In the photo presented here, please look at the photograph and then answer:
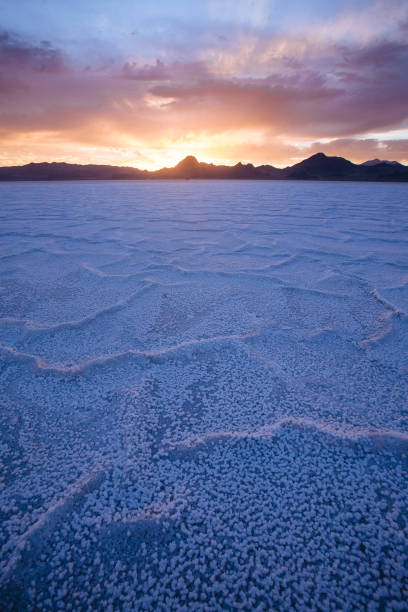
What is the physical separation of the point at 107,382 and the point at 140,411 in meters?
0.20

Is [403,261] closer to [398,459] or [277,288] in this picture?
[277,288]

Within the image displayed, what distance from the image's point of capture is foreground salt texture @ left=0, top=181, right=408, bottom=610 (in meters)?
0.55

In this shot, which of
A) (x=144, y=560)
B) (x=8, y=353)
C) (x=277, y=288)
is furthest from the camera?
(x=277, y=288)

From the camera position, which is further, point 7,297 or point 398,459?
point 7,297

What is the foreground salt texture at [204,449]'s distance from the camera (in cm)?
55

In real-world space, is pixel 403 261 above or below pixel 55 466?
above

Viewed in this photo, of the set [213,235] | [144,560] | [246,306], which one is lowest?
[144,560]

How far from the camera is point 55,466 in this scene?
0.74 metres

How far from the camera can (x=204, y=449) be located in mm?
777

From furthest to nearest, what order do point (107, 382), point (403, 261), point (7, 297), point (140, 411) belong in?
point (403, 261) → point (7, 297) → point (107, 382) → point (140, 411)

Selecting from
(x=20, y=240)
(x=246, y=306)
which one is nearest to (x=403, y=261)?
Answer: (x=246, y=306)

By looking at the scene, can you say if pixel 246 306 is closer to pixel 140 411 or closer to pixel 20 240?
pixel 140 411

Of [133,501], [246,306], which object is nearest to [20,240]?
[246,306]

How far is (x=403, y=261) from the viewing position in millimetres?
2365
